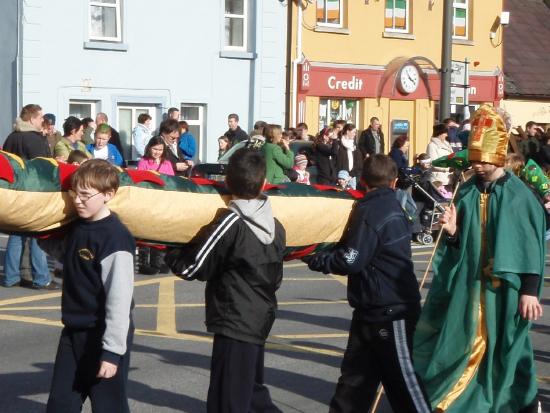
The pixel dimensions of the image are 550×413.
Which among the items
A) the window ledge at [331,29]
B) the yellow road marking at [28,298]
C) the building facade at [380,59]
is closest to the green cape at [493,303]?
the yellow road marking at [28,298]

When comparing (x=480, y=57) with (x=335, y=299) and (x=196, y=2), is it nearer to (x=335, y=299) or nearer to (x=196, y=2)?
(x=196, y=2)

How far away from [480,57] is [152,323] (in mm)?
26585

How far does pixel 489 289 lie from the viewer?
7.38 metres

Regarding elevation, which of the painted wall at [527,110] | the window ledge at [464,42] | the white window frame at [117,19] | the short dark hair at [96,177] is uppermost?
the window ledge at [464,42]

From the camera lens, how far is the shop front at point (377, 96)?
3119 cm

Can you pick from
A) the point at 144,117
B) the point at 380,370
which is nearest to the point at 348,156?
the point at 144,117

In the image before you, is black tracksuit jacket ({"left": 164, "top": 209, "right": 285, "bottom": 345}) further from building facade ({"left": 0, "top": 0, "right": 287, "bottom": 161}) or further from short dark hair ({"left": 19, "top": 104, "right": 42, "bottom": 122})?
building facade ({"left": 0, "top": 0, "right": 287, "bottom": 161})

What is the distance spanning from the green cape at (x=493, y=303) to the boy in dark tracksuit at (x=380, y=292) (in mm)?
603

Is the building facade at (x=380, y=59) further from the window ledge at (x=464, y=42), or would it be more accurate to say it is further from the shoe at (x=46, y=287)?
the shoe at (x=46, y=287)

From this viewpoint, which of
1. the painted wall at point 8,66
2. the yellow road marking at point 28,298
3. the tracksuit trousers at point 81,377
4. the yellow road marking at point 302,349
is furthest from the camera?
the painted wall at point 8,66

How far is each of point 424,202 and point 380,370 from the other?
43.4 ft

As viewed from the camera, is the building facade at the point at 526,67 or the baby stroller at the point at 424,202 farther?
the building facade at the point at 526,67

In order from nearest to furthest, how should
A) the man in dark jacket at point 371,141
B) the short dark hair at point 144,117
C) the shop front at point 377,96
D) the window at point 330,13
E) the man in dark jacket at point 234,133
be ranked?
the short dark hair at point 144,117 → the man in dark jacket at point 234,133 → the man in dark jacket at point 371,141 → the shop front at point 377,96 → the window at point 330,13

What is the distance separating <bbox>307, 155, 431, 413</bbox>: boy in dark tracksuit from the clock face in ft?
88.0
